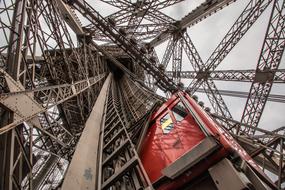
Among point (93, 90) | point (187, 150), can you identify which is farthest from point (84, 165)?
point (93, 90)

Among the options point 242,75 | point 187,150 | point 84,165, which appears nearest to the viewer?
point 187,150

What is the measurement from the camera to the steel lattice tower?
354 centimetres

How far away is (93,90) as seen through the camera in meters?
11.5

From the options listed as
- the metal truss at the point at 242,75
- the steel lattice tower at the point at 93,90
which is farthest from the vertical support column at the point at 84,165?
the metal truss at the point at 242,75

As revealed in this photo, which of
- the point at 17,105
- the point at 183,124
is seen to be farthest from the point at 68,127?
the point at 183,124

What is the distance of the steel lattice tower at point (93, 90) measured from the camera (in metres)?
3.54

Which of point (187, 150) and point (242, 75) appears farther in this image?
point (242, 75)

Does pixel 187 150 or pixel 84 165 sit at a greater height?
pixel 187 150

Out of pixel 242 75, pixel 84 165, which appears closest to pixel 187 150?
pixel 84 165

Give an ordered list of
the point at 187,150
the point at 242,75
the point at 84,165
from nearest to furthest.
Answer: the point at 187,150, the point at 84,165, the point at 242,75

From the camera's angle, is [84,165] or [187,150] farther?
[84,165]

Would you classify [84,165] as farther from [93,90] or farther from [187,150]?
[93,90]

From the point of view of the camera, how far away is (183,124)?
3.94m

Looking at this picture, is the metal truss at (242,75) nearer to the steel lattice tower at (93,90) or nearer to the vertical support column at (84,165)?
the steel lattice tower at (93,90)
